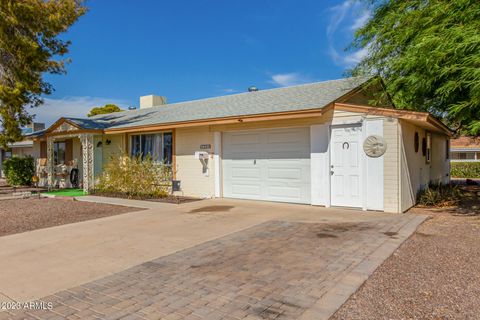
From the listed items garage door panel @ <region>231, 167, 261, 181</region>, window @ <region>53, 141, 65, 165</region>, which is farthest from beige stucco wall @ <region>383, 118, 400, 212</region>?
window @ <region>53, 141, 65, 165</region>

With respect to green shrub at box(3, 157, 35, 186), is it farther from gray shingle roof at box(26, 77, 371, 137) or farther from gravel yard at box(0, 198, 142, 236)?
gravel yard at box(0, 198, 142, 236)

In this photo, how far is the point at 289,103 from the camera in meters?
10.1

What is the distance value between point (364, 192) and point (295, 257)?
4522mm

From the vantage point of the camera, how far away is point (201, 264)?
4562 millimetres

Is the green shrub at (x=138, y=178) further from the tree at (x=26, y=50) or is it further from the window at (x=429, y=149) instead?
the window at (x=429, y=149)

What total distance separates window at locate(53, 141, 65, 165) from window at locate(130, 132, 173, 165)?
5499 mm

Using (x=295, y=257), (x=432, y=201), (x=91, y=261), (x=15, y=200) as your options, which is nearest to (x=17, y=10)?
(x=15, y=200)

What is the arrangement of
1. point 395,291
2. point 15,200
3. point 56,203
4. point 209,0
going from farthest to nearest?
point 209,0 → point 15,200 → point 56,203 → point 395,291

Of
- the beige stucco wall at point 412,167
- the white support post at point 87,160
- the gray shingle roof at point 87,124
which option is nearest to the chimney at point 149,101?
the gray shingle roof at point 87,124

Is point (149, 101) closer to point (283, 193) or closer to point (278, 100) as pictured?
point (278, 100)

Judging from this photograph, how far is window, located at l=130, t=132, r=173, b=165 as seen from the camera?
1276cm

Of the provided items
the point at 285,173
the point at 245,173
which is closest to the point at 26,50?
the point at 245,173

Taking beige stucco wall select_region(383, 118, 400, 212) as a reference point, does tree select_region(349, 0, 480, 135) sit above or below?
above

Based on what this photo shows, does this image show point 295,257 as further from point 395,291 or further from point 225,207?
point 225,207
